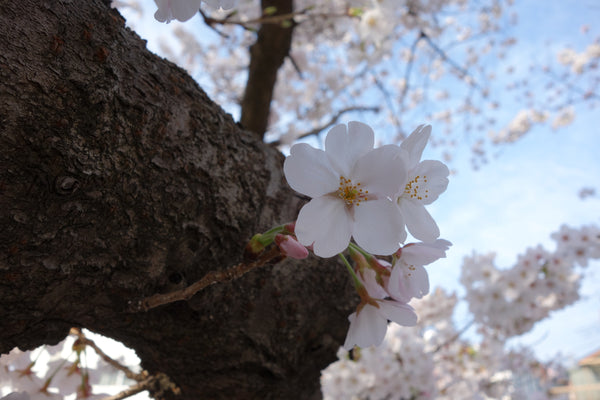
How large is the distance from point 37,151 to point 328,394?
282 centimetres

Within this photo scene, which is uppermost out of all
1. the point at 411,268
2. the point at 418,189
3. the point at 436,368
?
the point at 436,368

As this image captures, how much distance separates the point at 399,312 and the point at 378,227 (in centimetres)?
18

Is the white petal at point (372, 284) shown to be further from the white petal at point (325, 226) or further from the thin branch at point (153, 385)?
the thin branch at point (153, 385)

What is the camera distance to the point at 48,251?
1.67 ft

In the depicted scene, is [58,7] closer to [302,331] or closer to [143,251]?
[143,251]

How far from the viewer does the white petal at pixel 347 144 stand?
44 centimetres

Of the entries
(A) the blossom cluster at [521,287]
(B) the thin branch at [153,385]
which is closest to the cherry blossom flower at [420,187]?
(B) the thin branch at [153,385]

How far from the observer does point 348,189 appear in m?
0.46

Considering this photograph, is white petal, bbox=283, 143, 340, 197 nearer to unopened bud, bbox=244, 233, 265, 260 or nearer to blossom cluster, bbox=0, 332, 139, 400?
unopened bud, bbox=244, 233, 265, 260

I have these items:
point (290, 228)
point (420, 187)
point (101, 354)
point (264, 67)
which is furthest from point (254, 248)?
point (264, 67)

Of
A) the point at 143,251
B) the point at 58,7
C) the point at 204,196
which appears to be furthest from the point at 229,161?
the point at 58,7

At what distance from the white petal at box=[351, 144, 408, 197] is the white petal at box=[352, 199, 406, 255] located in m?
0.02

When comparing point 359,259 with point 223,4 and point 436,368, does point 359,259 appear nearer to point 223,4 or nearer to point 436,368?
point 223,4

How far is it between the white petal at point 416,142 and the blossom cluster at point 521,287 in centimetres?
220
